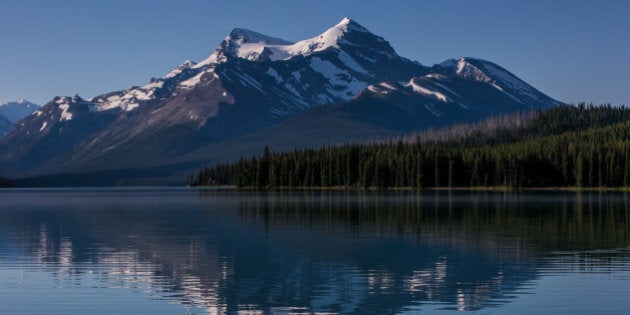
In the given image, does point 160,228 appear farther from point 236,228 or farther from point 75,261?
point 75,261

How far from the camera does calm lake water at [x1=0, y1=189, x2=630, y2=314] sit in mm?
36906

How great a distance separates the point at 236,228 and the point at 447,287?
42.2m

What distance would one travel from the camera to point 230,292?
40.0m

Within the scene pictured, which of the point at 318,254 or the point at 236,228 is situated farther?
the point at 236,228

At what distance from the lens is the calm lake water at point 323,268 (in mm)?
36906

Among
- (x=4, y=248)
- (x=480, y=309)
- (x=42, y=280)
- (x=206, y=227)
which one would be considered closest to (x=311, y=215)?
(x=206, y=227)

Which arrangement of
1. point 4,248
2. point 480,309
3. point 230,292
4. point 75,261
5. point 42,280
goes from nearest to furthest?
point 480,309
point 230,292
point 42,280
point 75,261
point 4,248

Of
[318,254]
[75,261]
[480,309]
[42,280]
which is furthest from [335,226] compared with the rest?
[480,309]

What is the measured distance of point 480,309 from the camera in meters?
35.1

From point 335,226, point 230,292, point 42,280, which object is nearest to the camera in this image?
point 230,292

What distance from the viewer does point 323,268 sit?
47656mm

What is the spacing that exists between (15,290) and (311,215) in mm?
60049

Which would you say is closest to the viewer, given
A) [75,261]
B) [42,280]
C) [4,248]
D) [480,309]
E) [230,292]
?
[480,309]

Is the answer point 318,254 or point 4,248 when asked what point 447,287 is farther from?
point 4,248
